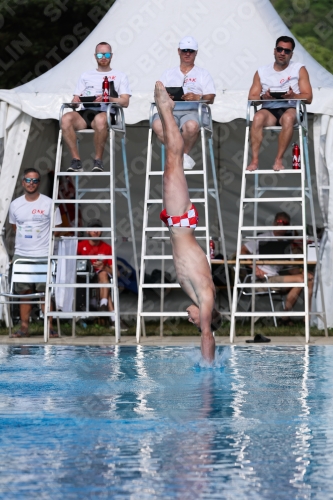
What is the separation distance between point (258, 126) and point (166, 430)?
5.75 meters

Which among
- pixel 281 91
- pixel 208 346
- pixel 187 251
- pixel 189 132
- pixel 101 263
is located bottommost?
pixel 208 346

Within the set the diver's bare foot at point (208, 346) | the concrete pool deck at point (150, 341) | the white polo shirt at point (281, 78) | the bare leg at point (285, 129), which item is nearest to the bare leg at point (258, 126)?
the bare leg at point (285, 129)

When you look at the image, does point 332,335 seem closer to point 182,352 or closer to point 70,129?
point 182,352

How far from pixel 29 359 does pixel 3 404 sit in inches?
97.1

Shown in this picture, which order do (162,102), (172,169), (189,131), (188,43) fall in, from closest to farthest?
(172,169)
(162,102)
(189,131)
(188,43)

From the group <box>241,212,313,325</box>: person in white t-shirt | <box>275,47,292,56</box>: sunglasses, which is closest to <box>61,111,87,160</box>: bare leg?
<box>275,47,292,56</box>: sunglasses

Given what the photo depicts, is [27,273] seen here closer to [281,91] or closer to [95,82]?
[95,82]

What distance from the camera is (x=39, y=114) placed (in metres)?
10.6

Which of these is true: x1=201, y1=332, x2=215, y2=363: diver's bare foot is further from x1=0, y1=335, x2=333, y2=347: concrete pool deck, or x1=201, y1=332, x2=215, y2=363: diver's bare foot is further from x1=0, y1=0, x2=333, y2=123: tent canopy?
x1=0, y1=0, x2=333, y2=123: tent canopy

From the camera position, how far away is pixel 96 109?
9906 millimetres

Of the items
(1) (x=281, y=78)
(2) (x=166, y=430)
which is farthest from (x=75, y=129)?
(2) (x=166, y=430)

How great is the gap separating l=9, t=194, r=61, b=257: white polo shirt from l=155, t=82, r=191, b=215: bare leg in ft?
12.6

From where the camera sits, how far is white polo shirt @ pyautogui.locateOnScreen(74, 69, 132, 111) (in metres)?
9.95

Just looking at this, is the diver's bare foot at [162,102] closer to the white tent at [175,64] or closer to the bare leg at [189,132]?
the bare leg at [189,132]
